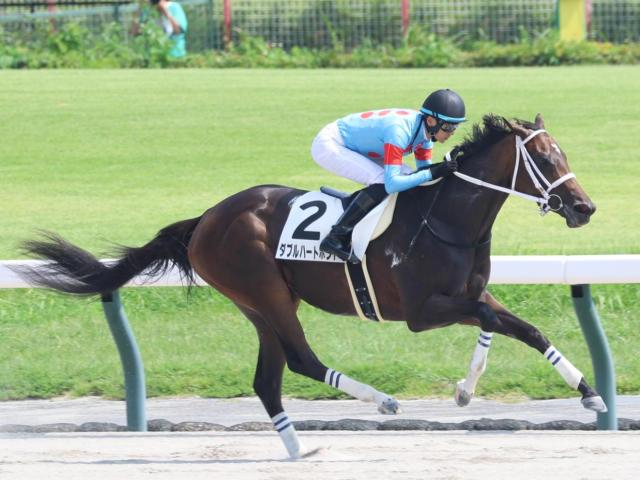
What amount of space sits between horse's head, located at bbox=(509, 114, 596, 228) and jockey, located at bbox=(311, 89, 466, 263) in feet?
0.99

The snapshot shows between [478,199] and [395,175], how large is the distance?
0.38 metres

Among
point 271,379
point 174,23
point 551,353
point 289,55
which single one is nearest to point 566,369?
point 551,353

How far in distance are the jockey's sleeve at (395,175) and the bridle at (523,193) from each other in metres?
0.16

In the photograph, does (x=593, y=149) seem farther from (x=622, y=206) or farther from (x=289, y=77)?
(x=289, y=77)

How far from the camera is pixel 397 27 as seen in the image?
741 inches

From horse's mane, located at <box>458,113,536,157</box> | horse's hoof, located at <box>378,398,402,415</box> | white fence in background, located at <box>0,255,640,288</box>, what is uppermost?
horse's mane, located at <box>458,113,536,157</box>

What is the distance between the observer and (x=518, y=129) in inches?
232

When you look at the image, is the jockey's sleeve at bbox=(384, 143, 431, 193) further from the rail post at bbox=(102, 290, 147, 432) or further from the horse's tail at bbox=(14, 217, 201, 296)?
the rail post at bbox=(102, 290, 147, 432)

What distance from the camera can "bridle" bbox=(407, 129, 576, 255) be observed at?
5.69 metres

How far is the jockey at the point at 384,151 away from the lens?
19.3 ft

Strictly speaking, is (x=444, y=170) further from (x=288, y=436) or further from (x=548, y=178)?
(x=288, y=436)

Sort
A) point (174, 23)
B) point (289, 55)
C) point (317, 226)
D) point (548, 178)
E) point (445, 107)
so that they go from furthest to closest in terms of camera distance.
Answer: point (289, 55), point (174, 23), point (317, 226), point (445, 107), point (548, 178)

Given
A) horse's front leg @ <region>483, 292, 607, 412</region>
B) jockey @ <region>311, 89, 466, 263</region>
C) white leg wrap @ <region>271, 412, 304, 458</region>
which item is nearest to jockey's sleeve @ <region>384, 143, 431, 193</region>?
jockey @ <region>311, 89, 466, 263</region>

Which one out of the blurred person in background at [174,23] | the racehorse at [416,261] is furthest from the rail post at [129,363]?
the blurred person in background at [174,23]
